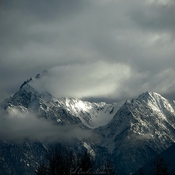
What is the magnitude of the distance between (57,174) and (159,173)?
156 ft

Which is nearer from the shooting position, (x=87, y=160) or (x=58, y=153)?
(x=87, y=160)

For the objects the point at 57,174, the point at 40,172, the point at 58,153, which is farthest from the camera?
the point at 58,153

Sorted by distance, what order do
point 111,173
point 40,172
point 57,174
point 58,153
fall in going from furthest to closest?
1. point 111,173
2. point 58,153
3. point 40,172
4. point 57,174

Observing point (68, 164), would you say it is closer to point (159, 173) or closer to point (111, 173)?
point (111, 173)

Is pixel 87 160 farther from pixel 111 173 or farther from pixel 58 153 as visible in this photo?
pixel 111 173

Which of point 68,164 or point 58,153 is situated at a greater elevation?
point 58,153

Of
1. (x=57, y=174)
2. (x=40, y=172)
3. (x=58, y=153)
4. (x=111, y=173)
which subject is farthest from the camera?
(x=111, y=173)

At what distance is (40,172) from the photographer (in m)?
106

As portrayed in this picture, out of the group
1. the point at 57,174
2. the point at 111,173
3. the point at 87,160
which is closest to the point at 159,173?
the point at 111,173

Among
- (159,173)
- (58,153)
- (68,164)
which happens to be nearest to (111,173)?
(159,173)

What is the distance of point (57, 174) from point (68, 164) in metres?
3.71

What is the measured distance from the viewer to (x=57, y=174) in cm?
9962

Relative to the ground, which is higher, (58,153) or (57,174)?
(58,153)

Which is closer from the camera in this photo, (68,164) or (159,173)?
(68,164)
